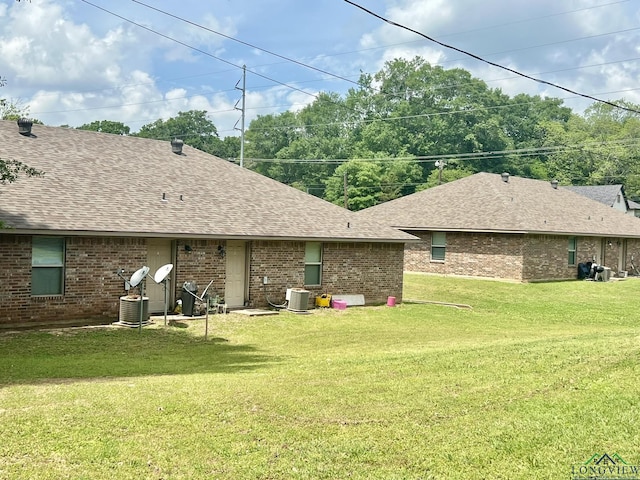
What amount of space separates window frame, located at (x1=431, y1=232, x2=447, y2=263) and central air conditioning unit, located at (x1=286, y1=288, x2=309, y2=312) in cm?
1438

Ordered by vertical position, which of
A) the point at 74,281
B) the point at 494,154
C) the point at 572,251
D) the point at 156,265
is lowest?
the point at 74,281

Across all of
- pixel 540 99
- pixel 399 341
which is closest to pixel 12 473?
pixel 399 341

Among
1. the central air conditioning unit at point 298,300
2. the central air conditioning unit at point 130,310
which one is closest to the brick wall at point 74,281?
the central air conditioning unit at point 130,310

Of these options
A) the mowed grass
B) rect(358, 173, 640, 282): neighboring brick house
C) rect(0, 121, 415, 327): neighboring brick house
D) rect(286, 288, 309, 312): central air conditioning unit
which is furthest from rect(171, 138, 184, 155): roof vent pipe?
the mowed grass

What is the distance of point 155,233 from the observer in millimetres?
17547

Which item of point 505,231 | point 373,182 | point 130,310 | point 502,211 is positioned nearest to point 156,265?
point 130,310

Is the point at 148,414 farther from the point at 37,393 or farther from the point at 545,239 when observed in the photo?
the point at 545,239

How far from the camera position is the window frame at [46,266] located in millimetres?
16047

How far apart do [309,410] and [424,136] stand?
252 feet

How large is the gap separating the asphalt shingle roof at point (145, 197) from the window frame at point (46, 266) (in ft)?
1.89

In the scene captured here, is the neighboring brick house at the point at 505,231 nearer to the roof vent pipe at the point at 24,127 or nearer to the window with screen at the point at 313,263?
the window with screen at the point at 313,263

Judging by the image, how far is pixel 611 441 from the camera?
637 centimetres

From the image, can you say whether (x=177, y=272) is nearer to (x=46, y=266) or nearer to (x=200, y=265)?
(x=200, y=265)

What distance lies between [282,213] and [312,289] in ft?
9.02
